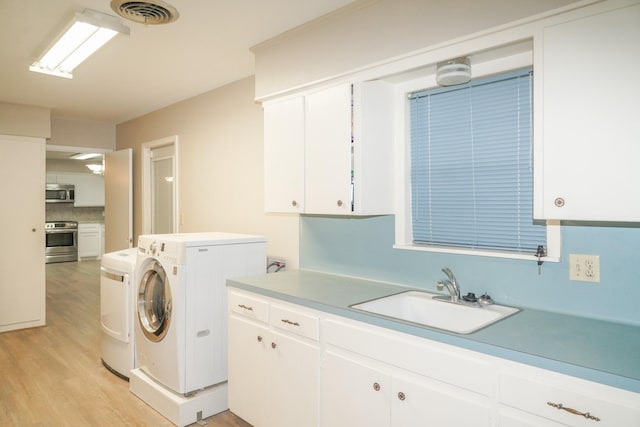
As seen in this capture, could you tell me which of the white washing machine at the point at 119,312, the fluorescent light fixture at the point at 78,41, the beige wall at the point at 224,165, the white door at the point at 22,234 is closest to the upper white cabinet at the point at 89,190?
the white door at the point at 22,234

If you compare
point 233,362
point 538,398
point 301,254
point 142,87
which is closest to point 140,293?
point 233,362

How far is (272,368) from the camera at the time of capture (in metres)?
2.24

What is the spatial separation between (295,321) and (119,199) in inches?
156

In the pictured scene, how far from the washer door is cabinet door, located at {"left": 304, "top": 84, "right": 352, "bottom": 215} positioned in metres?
1.13

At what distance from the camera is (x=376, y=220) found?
8.32 feet

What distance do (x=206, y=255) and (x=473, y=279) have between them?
5.36 feet

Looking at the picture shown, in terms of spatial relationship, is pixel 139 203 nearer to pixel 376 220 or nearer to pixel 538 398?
pixel 376 220

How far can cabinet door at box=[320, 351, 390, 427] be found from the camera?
68.2 inches

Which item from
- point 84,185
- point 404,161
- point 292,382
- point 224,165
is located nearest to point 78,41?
point 224,165

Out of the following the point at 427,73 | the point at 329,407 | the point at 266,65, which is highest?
the point at 266,65

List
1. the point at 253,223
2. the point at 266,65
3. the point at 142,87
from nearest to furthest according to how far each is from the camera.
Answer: the point at 266,65 < the point at 253,223 < the point at 142,87

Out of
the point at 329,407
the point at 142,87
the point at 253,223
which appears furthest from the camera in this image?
the point at 142,87

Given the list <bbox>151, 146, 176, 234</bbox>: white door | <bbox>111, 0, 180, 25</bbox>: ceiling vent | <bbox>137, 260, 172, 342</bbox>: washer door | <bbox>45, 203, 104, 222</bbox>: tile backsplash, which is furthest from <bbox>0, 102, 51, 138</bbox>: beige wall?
<bbox>45, 203, 104, 222</bbox>: tile backsplash

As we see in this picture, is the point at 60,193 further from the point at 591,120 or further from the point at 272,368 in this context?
the point at 591,120
